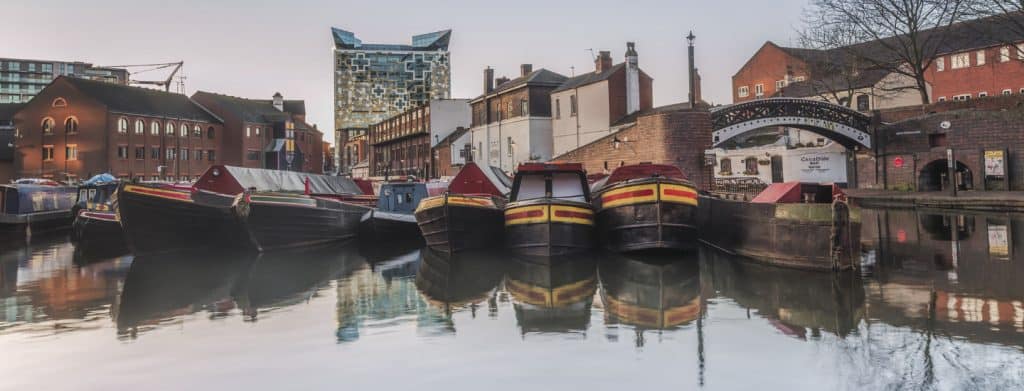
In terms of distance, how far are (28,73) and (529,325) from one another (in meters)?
142

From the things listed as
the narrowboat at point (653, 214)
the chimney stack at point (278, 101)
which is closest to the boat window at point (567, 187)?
the narrowboat at point (653, 214)

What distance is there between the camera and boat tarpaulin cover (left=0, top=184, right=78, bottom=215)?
29312 millimetres

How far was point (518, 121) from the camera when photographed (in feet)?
165

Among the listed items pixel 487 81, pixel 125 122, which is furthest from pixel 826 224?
pixel 125 122

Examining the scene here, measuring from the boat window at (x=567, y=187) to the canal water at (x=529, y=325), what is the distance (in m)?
3.17

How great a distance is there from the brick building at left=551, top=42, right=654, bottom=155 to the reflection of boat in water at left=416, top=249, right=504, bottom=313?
26543 millimetres

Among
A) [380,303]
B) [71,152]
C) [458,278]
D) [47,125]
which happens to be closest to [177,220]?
[458,278]

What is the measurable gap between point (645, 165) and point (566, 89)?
29.6 metres

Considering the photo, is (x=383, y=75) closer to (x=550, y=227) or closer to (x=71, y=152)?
(x=71, y=152)

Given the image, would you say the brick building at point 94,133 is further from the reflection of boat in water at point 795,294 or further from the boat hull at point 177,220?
the reflection of boat in water at point 795,294

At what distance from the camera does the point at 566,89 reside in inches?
1858

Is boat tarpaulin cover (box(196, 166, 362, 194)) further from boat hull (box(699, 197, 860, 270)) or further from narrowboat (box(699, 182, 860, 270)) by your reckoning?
boat hull (box(699, 197, 860, 270))

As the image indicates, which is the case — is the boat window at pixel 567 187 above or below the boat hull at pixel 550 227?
above

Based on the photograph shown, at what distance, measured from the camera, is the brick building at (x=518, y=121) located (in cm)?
4944
